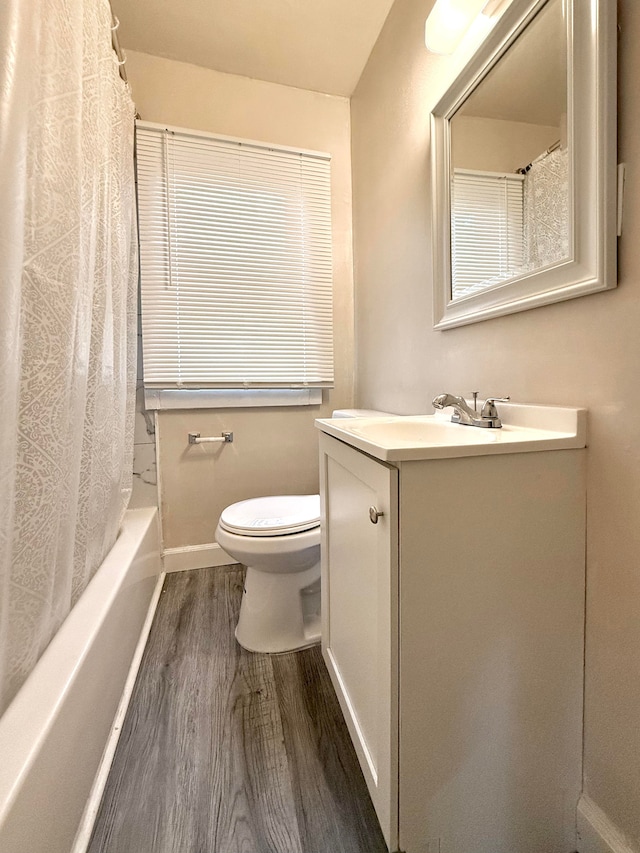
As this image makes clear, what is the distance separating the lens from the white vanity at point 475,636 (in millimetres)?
654

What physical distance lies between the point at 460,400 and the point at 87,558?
109cm

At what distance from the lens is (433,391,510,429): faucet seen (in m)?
0.92

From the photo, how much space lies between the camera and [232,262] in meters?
1.82

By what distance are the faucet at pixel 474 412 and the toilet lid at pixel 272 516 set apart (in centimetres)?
59

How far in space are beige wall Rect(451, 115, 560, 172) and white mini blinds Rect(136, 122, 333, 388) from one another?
3.09 feet

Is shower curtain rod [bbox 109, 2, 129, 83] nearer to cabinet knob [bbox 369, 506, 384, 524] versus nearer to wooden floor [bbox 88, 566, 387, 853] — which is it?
cabinet knob [bbox 369, 506, 384, 524]

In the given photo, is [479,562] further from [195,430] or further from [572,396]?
[195,430]

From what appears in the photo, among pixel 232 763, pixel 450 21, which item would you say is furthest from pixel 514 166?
pixel 232 763

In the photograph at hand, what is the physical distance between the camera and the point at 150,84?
1.71 metres

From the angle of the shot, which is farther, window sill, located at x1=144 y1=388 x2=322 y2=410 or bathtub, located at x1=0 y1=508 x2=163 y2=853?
window sill, located at x1=144 y1=388 x2=322 y2=410

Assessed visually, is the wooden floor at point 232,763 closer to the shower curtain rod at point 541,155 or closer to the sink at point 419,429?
Result: the sink at point 419,429

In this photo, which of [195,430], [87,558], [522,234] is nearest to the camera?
[522,234]

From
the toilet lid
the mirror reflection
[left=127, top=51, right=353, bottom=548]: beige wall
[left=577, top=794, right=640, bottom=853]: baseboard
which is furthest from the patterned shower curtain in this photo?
[left=127, top=51, right=353, bottom=548]: beige wall

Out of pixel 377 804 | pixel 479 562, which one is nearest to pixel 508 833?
pixel 377 804
